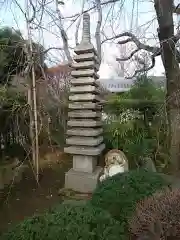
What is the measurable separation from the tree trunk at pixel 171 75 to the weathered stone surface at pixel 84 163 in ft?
6.22

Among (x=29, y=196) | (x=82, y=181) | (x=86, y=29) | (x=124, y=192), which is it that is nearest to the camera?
(x=124, y=192)

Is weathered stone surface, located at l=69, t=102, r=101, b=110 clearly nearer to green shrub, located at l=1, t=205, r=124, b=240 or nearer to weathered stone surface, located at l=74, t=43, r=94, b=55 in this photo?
weathered stone surface, located at l=74, t=43, r=94, b=55

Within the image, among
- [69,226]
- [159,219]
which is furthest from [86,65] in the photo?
[69,226]

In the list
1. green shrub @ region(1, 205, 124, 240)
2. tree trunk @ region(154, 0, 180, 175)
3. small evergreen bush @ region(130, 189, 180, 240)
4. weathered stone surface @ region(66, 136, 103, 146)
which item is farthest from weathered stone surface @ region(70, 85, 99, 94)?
green shrub @ region(1, 205, 124, 240)

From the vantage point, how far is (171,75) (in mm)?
6238

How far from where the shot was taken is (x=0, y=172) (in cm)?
574

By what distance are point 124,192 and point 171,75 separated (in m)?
3.82

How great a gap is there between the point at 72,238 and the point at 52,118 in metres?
5.43

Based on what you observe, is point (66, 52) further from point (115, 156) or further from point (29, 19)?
point (115, 156)

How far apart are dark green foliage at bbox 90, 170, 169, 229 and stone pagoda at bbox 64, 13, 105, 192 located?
201 centimetres

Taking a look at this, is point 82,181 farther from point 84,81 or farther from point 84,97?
point 84,81

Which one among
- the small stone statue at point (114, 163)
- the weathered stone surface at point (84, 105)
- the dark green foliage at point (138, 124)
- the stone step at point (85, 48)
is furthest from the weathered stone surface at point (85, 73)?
the dark green foliage at point (138, 124)

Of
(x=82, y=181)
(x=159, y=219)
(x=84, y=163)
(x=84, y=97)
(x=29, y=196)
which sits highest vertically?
(x=84, y=97)

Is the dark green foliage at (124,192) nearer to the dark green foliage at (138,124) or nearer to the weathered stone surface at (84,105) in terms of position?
the weathered stone surface at (84,105)
